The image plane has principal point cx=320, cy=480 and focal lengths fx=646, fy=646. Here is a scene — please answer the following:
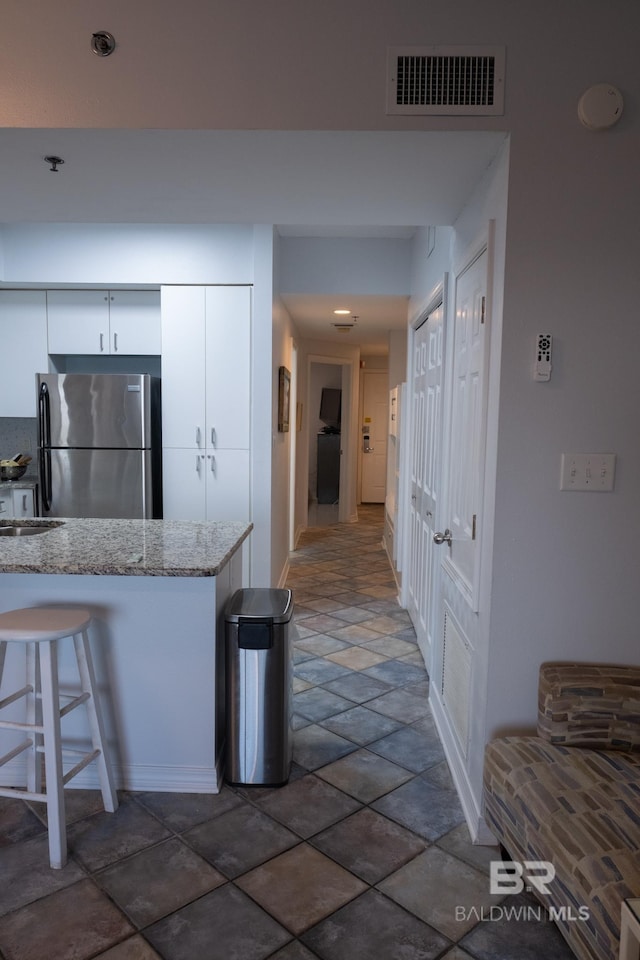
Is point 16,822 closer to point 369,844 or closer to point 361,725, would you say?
point 369,844

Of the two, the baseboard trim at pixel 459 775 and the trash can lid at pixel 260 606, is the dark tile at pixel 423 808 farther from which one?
the trash can lid at pixel 260 606

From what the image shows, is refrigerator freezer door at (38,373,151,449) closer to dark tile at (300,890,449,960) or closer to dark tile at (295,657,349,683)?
dark tile at (295,657,349,683)

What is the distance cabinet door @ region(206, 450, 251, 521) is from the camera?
4242mm

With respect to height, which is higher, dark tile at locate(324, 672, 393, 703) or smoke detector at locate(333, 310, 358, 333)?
smoke detector at locate(333, 310, 358, 333)

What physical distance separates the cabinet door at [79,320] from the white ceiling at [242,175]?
153cm

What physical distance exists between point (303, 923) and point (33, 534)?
1.82 m

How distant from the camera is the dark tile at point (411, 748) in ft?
8.42

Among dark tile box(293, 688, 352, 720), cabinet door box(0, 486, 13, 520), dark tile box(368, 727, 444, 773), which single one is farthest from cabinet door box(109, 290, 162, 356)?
dark tile box(368, 727, 444, 773)

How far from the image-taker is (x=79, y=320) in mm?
4422

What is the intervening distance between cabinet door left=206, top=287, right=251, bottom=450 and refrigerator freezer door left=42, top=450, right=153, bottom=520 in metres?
0.53

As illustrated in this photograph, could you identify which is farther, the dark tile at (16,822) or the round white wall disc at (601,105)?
the dark tile at (16,822)

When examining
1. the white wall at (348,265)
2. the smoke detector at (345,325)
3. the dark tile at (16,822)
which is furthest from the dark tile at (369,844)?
the smoke detector at (345,325)

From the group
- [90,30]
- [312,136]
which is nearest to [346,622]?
[312,136]

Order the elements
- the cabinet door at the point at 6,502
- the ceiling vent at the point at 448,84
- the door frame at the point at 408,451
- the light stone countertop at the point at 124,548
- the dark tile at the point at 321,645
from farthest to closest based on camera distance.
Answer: the cabinet door at the point at 6,502, the dark tile at the point at 321,645, the door frame at the point at 408,451, the light stone countertop at the point at 124,548, the ceiling vent at the point at 448,84
